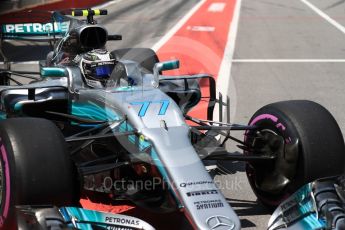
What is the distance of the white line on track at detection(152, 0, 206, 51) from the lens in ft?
44.0

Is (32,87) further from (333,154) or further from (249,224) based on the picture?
(333,154)

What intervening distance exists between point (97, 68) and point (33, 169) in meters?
1.84

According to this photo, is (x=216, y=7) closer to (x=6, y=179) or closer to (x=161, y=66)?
(x=161, y=66)

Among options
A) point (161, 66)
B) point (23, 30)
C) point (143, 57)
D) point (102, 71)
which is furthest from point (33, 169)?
point (23, 30)

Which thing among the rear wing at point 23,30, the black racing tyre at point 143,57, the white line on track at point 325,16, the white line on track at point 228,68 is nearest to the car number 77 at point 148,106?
the black racing tyre at point 143,57

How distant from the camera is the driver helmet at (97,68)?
5.49 meters

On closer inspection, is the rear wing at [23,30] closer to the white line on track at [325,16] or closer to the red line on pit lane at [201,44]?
the red line on pit lane at [201,44]

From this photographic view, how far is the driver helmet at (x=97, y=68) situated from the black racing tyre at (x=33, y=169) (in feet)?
4.77

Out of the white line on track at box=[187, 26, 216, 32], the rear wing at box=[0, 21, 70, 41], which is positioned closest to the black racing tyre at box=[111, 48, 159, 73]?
the rear wing at box=[0, 21, 70, 41]

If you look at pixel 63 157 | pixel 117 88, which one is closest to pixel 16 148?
pixel 63 157

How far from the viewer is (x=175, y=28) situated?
15969 millimetres

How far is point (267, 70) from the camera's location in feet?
36.2

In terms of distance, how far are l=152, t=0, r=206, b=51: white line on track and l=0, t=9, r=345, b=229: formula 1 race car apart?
7536 millimetres

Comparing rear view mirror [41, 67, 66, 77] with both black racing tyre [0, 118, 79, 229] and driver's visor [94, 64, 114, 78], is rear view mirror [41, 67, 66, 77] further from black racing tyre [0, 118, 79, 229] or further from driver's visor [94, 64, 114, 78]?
black racing tyre [0, 118, 79, 229]
